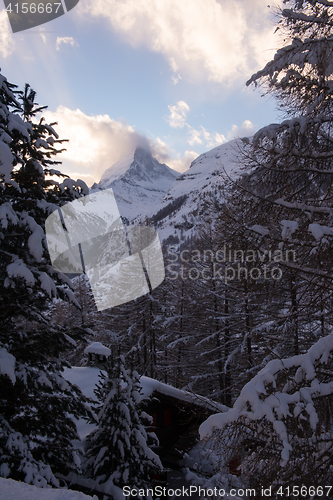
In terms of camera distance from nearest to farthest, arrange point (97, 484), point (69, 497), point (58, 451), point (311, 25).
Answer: point (69, 497)
point (311, 25)
point (58, 451)
point (97, 484)

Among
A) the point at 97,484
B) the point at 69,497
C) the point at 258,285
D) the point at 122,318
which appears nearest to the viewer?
the point at 69,497

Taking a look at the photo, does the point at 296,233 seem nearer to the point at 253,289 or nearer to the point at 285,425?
the point at 253,289

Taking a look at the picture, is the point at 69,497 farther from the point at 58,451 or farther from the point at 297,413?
the point at 58,451

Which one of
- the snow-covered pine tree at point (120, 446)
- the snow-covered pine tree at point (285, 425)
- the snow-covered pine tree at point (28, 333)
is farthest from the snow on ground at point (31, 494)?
the snow-covered pine tree at point (120, 446)

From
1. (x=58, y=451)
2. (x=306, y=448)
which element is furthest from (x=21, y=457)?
(x=306, y=448)

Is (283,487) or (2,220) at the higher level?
(2,220)

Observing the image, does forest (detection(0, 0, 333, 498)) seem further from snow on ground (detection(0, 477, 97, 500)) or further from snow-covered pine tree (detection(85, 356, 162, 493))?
snow on ground (detection(0, 477, 97, 500))

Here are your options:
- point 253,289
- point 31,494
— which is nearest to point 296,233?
point 253,289

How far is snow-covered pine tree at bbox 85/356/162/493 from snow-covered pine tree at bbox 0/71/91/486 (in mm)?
670

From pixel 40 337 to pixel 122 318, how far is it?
47.5 feet

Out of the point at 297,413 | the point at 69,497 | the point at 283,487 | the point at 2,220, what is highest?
the point at 2,220

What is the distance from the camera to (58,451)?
5.46 m

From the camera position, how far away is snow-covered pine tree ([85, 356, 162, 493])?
19.6ft

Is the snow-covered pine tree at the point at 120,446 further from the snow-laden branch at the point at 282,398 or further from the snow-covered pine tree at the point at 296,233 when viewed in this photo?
the snow-laden branch at the point at 282,398
